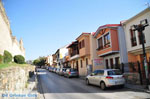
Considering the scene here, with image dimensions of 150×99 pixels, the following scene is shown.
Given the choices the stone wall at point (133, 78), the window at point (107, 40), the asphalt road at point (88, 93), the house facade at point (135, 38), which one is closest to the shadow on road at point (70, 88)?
the asphalt road at point (88, 93)

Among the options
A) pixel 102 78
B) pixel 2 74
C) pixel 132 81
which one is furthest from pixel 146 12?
pixel 2 74

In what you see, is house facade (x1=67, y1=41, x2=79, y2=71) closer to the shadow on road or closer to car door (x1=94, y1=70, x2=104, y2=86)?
the shadow on road

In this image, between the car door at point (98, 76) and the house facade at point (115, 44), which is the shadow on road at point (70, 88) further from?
the house facade at point (115, 44)

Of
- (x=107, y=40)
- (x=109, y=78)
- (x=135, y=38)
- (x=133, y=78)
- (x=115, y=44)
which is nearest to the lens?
(x=109, y=78)

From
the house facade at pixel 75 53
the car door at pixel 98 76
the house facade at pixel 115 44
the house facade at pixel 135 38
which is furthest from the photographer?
the house facade at pixel 75 53

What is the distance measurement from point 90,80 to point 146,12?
908cm

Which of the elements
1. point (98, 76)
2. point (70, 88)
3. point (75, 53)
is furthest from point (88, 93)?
point (75, 53)

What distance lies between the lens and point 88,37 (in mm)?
21984

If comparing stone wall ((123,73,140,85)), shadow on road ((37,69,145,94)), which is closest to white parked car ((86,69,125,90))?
shadow on road ((37,69,145,94))

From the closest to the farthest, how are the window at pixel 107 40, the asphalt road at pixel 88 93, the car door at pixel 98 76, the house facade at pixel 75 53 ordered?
the asphalt road at pixel 88 93 < the car door at pixel 98 76 < the window at pixel 107 40 < the house facade at pixel 75 53

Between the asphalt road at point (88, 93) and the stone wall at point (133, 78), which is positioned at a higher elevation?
the stone wall at point (133, 78)

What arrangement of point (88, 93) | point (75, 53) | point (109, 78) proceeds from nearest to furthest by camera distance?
point (88, 93) → point (109, 78) → point (75, 53)

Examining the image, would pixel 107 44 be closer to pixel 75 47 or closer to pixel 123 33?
pixel 123 33

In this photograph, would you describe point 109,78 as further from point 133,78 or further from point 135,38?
point 135,38
